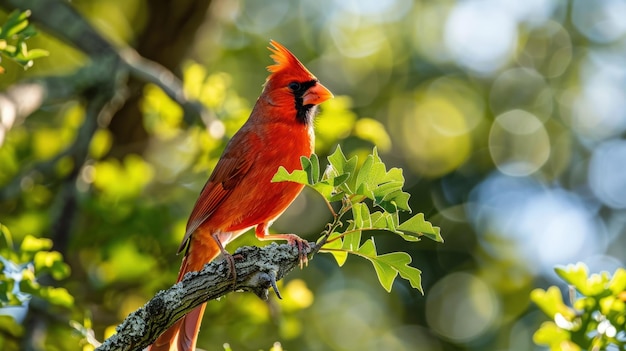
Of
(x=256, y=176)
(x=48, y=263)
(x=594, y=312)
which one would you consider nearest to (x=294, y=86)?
(x=256, y=176)

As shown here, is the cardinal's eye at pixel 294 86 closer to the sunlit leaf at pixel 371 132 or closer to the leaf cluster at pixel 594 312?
the sunlit leaf at pixel 371 132

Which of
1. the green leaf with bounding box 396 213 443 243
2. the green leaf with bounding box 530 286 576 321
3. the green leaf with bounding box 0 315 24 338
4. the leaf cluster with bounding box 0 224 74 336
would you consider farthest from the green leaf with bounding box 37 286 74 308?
the green leaf with bounding box 530 286 576 321

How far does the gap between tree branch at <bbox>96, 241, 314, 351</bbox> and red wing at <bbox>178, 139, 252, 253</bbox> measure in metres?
0.86

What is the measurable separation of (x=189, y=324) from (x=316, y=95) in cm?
92

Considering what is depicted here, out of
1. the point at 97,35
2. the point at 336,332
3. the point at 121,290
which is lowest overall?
the point at 336,332

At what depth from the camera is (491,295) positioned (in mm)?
6551

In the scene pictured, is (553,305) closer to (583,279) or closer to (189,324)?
(583,279)

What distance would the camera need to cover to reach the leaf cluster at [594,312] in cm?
245

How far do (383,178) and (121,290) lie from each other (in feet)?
7.80

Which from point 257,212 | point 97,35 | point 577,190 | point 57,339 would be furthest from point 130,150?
point 577,190

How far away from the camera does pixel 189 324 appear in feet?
9.09

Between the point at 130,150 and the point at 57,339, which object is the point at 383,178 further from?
the point at 130,150

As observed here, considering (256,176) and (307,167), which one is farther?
(256,176)

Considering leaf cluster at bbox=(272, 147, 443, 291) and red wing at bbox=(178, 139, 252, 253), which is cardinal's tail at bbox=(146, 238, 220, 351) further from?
leaf cluster at bbox=(272, 147, 443, 291)
